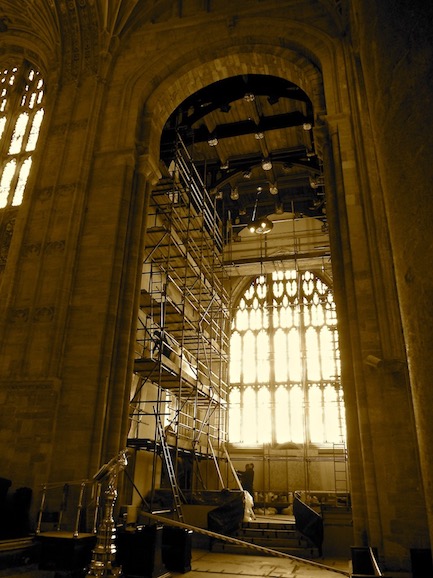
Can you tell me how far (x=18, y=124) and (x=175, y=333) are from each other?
7648 mm

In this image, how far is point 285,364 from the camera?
18625mm

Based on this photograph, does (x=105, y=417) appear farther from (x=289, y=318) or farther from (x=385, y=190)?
(x=289, y=318)

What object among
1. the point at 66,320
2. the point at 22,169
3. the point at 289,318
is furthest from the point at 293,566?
the point at 289,318

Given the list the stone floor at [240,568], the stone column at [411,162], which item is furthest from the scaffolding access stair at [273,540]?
the stone column at [411,162]

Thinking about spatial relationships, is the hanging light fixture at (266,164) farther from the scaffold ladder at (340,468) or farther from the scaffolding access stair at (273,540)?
the scaffold ladder at (340,468)

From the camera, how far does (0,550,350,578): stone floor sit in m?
5.45

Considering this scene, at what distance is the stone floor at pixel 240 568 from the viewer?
17.9 feet

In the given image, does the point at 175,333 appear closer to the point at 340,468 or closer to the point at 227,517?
the point at 227,517

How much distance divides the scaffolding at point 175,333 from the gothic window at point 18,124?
138 inches

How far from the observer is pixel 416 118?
68.7 inches

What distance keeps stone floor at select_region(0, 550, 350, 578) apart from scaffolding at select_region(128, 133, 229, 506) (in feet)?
7.80

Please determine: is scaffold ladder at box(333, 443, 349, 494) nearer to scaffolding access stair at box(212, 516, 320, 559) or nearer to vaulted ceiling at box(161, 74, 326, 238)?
scaffolding access stair at box(212, 516, 320, 559)

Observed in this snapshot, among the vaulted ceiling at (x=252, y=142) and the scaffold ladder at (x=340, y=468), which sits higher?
the vaulted ceiling at (x=252, y=142)

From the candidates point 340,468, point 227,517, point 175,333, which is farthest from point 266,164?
point 340,468
